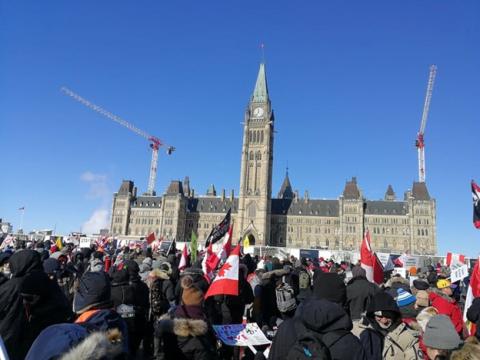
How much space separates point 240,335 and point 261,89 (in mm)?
89769

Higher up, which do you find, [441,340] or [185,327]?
[441,340]

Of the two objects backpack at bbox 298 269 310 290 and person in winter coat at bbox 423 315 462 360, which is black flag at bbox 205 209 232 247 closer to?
backpack at bbox 298 269 310 290

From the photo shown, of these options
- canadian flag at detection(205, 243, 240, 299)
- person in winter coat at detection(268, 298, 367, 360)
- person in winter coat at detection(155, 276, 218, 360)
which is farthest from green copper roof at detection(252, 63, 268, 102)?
person in winter coat at detection(268, 298, 367, 360)

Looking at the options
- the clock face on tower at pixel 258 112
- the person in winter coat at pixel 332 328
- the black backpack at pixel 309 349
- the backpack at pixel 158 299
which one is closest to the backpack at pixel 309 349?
the black backpack at pixel 309 349

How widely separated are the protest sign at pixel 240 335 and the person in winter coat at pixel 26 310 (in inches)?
81.2

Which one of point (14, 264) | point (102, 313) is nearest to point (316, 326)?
point (102, 313)

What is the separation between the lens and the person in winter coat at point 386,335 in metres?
3.78

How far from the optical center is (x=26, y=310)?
392cm

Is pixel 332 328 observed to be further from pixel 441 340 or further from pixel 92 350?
pixel 92 350

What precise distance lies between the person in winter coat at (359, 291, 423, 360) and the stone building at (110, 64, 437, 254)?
7604 cm

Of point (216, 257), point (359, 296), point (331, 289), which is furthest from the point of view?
point (216, 257)

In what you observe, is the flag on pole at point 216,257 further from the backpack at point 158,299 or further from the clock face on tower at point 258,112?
the clock face on tower at point 258,112

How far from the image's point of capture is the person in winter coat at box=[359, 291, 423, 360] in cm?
378

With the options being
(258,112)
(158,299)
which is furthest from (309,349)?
(258,112)
